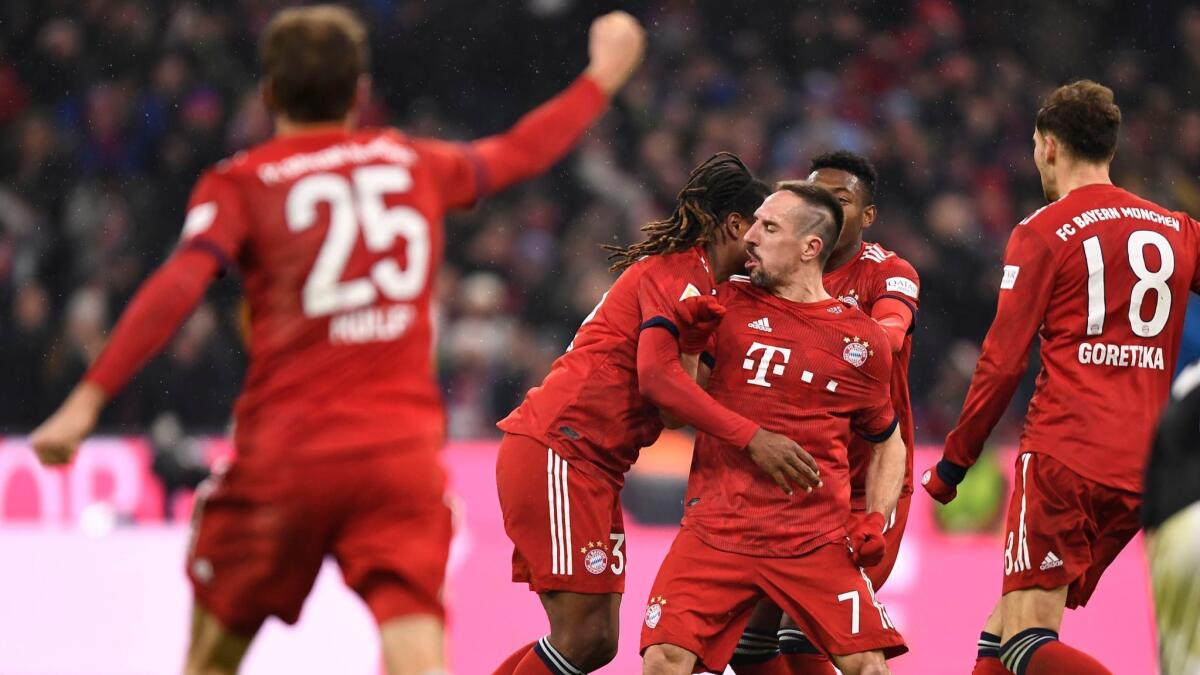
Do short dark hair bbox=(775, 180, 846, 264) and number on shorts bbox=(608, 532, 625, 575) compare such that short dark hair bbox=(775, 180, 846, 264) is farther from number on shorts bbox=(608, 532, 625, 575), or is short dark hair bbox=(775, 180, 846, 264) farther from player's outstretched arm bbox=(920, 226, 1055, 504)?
number on shorts bbox=(608, 532, 625, 575)

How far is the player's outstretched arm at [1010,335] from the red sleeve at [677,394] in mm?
909

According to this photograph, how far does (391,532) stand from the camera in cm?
386

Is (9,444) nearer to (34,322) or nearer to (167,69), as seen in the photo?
(34,322)

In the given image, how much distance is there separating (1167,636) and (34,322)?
34.3 ft

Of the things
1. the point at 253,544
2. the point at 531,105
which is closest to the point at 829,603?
the point at 253,544

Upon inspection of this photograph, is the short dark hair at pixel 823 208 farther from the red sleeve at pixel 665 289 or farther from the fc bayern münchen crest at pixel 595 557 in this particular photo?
the fc bayern münchen crest at pixel 595 557

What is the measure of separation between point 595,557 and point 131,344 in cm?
226

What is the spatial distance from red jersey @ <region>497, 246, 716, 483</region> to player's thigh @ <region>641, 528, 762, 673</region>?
0.58 m

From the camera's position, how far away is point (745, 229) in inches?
224

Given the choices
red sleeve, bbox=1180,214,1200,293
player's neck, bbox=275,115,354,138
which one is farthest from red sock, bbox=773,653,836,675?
player's neck, bbox=275,115,354,138

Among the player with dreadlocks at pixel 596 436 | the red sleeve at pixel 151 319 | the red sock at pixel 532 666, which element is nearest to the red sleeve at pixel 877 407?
the player with dreadlocks at pixel 596 436

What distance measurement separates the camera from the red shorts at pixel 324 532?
3.81m

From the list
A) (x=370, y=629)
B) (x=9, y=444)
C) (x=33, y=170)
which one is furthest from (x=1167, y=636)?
(x=33, y=170)

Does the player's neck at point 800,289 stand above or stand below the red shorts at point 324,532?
above
